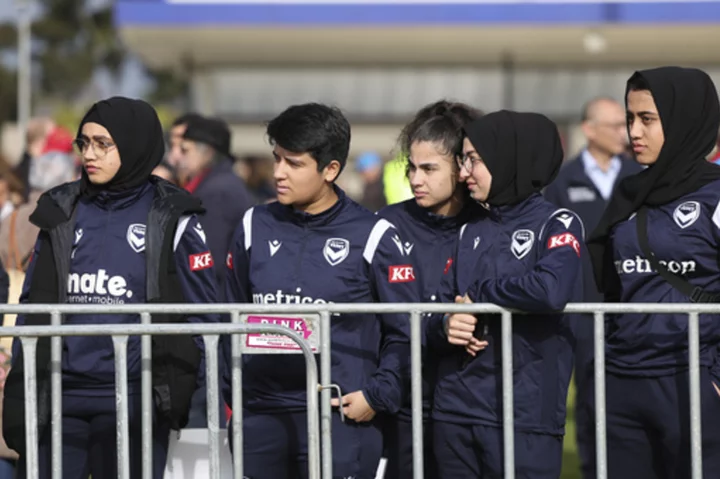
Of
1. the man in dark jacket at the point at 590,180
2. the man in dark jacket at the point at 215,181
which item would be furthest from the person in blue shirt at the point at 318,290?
the man in dark jacket at the point at 590,180

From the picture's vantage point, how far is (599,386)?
4.40m

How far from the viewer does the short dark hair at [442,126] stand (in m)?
4.93

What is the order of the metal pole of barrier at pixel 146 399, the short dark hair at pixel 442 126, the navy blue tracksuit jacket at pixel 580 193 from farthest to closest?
the navy blue tracksuit jacket at pixel 580 193 → the short dark hair at pixel 442 126 → the metal pole of barrier at pixel 146 399

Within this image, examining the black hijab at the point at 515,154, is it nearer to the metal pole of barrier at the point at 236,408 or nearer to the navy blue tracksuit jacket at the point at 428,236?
the navy blue tracksuit jacket at the point at 428,236

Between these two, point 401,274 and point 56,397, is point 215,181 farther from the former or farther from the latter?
point 56,397

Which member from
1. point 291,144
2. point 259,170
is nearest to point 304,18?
point 259,170

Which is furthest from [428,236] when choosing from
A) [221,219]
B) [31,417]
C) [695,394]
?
[221,219]

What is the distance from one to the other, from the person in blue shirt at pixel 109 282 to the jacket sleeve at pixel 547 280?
104 cm

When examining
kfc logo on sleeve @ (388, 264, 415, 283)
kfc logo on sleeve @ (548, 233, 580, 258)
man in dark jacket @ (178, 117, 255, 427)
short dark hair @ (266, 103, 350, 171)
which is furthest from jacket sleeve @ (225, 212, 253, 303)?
man in dark jacket @ (178, 117, 255, 427)

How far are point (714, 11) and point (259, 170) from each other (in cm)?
589

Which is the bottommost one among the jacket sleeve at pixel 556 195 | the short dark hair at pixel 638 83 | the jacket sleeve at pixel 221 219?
the jacket sleeve at pixel 221 219

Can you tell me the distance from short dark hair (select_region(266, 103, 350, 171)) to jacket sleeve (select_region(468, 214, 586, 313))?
0.76 metres

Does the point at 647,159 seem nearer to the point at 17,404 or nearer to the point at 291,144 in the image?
the point at 291,144

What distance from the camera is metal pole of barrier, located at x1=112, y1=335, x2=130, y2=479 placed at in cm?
425
